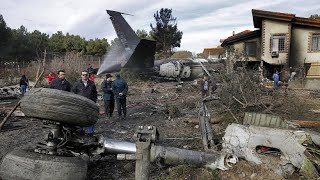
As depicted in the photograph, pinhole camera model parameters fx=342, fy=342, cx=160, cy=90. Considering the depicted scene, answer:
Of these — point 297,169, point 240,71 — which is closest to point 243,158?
point 297,169

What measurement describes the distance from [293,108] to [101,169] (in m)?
5.79

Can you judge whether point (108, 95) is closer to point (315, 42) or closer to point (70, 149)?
point (70, 149)

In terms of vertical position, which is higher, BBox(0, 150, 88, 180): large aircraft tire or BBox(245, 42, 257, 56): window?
BBox(245, 42, 257, 56): window

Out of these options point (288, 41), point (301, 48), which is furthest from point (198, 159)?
point (301, 48)

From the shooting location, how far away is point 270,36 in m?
27.0

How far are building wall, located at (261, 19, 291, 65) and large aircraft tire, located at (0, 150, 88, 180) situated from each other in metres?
24.6

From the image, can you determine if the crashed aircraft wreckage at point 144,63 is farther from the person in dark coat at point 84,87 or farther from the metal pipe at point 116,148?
the metal pipe at point 116,148

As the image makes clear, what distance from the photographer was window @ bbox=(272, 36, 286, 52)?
2648 cm

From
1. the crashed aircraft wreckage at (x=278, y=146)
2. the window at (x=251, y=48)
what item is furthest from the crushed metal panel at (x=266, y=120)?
the window at (x=251, y=48)

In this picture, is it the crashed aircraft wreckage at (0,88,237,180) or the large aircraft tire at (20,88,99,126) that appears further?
the large aircraft tire at (20,88,99,126)

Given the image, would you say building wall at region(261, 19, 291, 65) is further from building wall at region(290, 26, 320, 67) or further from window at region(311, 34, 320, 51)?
window at region(311, 34, 320, 51)

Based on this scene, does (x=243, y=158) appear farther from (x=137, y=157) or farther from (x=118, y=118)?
(x=118, y=118)

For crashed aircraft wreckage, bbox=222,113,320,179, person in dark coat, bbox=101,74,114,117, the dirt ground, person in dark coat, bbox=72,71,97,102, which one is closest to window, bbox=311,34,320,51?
the dirt ground

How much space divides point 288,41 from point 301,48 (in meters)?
1.21
